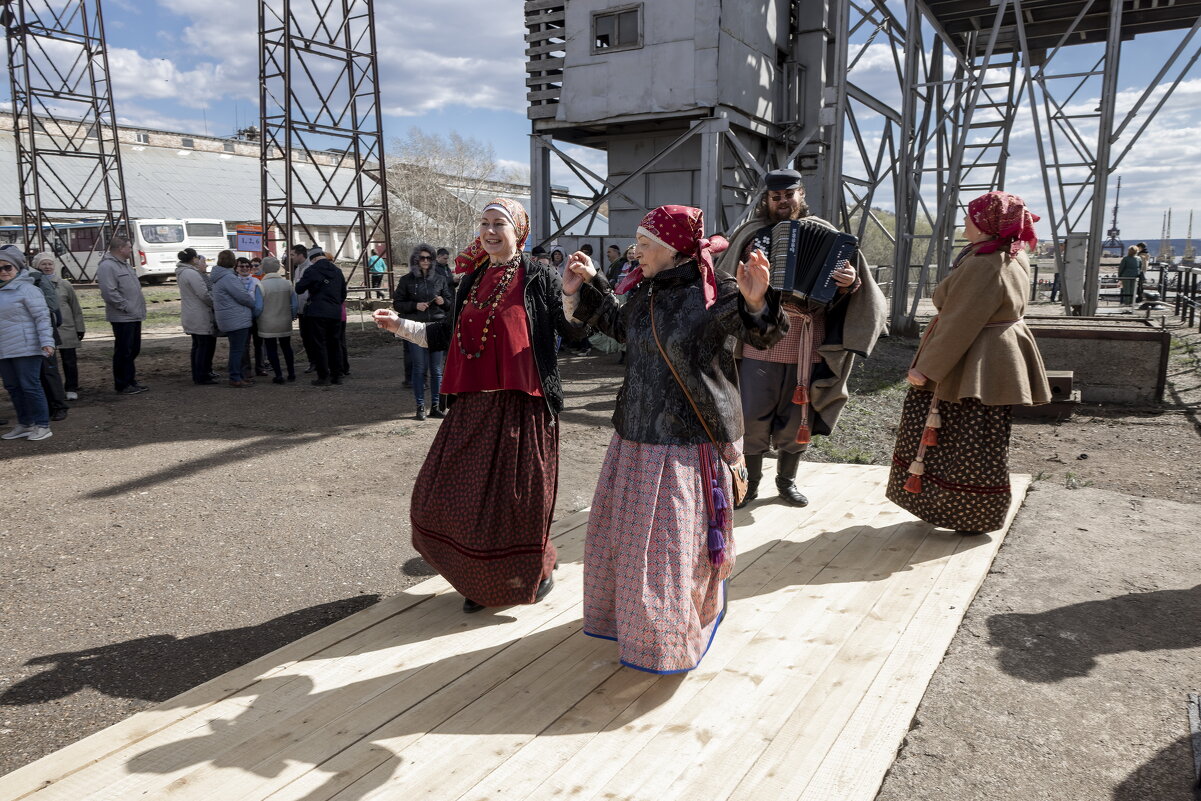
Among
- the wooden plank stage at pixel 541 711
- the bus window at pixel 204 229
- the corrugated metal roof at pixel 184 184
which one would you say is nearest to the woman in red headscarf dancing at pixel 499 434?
the wooden plank stage at pixel 541 711

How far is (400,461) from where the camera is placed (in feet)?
22.1

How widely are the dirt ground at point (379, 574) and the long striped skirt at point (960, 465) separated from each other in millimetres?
277

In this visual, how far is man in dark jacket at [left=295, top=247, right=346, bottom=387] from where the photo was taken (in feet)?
31.6

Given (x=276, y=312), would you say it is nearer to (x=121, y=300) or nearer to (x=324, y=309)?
(x=324, y=309)

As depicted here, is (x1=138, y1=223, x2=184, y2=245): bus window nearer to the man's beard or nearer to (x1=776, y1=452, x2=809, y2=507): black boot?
(x1=776, y1=452, x2=809, y2=507): black boot

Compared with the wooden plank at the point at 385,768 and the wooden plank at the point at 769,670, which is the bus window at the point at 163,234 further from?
the wooden plank at the point at 385,768

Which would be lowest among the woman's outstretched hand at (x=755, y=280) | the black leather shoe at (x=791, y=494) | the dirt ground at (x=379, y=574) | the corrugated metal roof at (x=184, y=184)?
the dirt ground at (x=379, y=574)

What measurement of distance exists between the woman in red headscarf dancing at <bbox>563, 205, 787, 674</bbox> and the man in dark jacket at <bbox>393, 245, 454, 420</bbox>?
17.7 ft

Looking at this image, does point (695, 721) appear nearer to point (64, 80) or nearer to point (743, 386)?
point (743, 386)

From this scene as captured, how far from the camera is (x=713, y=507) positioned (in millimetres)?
2758

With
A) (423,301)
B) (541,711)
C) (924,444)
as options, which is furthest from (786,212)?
(423,301)

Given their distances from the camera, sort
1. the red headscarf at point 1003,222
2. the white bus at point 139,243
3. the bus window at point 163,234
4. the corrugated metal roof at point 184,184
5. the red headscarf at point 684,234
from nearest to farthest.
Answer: the red headscarf at point 684,234, the red headscarf at point 1003,222, the white bus at point 139,243, the bus window at point 163,234, the corrugated metal roof at point 184,184

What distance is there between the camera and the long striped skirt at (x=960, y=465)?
12.9 ft

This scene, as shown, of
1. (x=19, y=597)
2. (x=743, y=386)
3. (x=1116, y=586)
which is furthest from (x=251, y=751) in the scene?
(x=1116, y=586)
